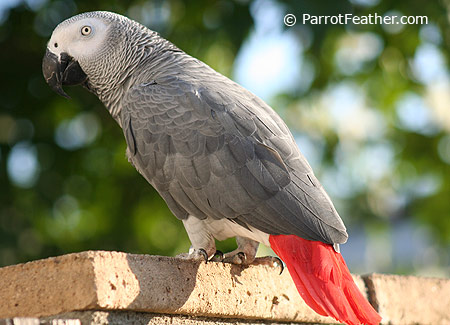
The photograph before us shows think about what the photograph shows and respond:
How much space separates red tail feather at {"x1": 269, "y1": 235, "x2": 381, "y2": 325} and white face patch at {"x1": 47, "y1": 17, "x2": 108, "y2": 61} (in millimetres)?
1099

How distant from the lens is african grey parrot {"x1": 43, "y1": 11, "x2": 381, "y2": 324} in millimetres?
1801

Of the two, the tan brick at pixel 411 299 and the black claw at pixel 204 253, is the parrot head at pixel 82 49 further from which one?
the tan brick at pixel 411 299

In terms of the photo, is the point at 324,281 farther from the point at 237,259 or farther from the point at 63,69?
the point at 63,69

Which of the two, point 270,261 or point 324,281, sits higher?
point 324,281

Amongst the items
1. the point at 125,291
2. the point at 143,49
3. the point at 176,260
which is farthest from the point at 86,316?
the point at 143,49

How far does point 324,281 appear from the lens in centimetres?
175

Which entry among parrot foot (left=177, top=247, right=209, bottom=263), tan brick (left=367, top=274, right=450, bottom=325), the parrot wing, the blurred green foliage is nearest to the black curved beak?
the parrot wing

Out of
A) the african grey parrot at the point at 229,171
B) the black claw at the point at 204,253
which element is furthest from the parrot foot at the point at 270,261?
the black claw at the point at 204,253

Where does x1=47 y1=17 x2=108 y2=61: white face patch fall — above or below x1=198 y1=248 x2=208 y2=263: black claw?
above

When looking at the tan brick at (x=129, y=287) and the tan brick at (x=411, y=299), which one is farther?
the tan brick at (x=411, y=299)

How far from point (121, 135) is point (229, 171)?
2.07m

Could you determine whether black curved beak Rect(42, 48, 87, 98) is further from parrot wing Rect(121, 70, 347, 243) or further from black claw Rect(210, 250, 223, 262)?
black claw Rect(210, 250, 223, 262)

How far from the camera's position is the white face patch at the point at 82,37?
2451 millimetres

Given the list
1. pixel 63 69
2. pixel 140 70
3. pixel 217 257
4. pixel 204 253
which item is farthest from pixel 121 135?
pixel 204 253
